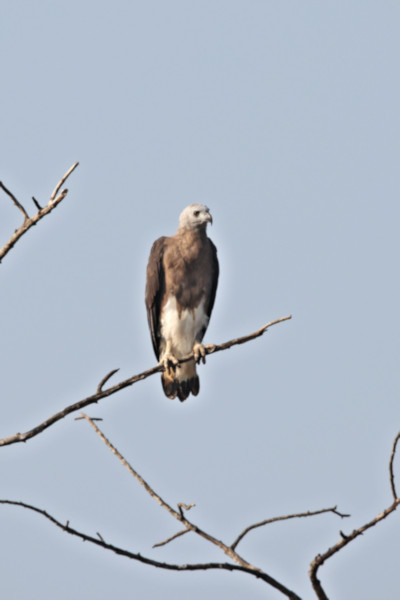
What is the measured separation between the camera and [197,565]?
3.90 metres

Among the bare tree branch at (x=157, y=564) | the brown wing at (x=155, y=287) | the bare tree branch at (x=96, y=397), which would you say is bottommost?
the bare tree branch at (x=157, y=564)

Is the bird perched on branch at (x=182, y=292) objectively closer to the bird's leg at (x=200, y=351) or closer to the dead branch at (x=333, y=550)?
the bird's leg at (x=200, y=351)

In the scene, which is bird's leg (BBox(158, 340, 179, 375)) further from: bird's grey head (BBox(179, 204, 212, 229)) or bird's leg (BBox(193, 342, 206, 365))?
bird's grey head (BBox(179, 204, 212, 229))

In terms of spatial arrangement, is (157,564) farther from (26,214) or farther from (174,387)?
(174,387)

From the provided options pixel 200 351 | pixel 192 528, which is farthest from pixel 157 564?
pixel 200 351

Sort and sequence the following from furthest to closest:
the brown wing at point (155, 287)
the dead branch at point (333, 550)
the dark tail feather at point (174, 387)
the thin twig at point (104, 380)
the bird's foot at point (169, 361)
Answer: the dark tail feather at point (174, 387) → the brown wing at point (155, 287) → the bird's foot at point (169, 361) → the thin twig at point (104, 380) → the dead branch at point (333, 550)

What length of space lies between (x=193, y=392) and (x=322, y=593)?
16.7ft

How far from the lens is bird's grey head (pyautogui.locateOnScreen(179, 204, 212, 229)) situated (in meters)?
8.57

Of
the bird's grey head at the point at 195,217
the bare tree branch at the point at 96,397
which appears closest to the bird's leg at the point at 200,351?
the bird's grey head at the point at 195,217

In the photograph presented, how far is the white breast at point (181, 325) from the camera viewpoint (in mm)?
8492

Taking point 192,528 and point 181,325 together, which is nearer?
point 192,528

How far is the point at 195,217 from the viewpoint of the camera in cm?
862

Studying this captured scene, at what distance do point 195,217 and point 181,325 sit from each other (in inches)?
38.4

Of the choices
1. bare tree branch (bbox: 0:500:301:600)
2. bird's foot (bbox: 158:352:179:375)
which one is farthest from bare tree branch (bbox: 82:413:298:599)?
bird's foot (bbox: 158:352:179:375)
